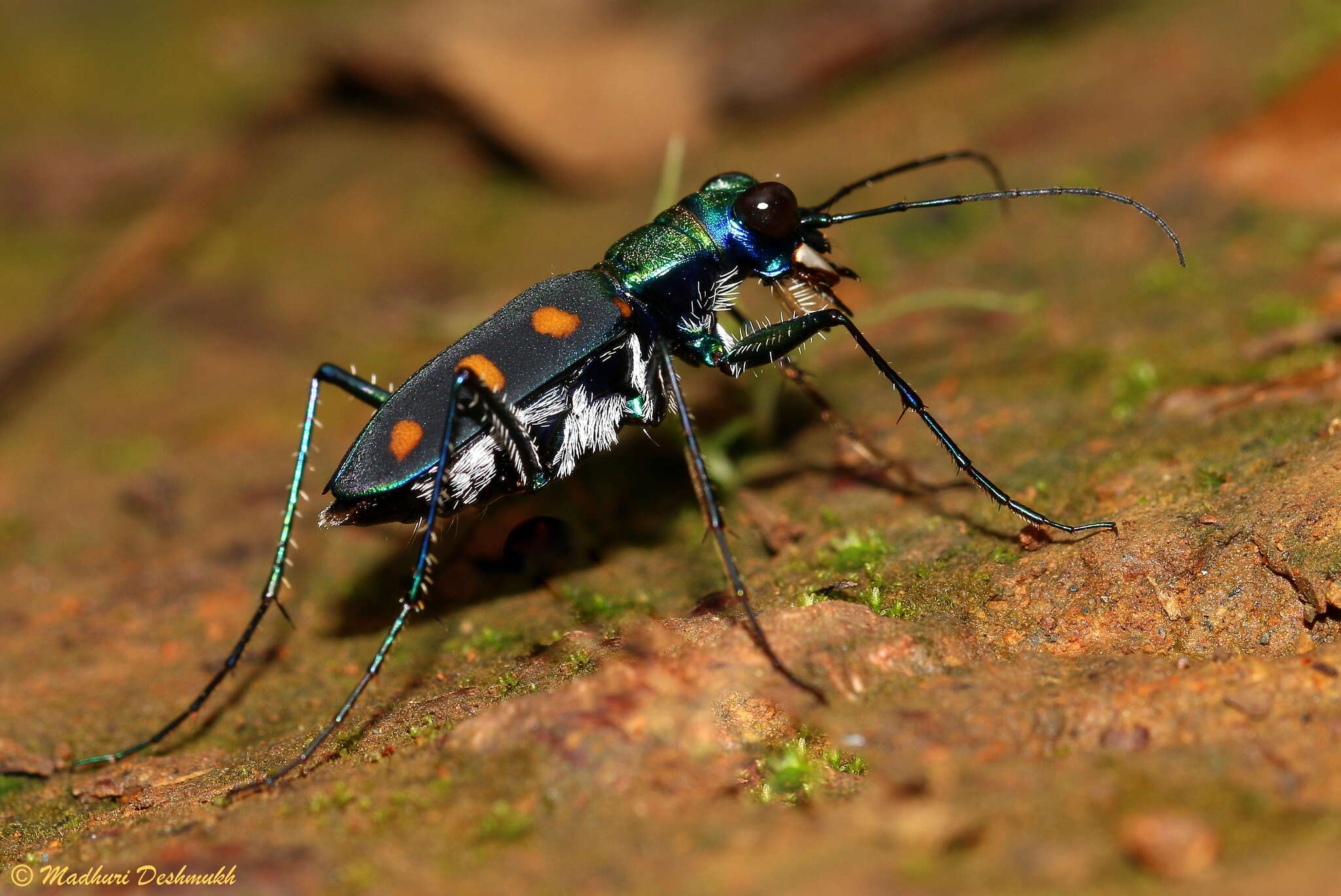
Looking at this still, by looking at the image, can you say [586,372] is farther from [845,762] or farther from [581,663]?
[845,762]

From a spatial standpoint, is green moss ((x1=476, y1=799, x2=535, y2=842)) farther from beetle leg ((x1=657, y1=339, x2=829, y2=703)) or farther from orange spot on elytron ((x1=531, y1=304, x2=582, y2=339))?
orange spot on elytron ((x1=531, y1=304, x2=582, y2=339))

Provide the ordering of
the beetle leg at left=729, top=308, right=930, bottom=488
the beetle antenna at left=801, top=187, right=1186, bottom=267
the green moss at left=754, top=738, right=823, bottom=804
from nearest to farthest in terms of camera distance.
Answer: the green moss at left=754, top=738, right=823, bottom=804 < the beetle antenna at left=801, top=187, right=1186, bottom=267 < the beetle leg at left=729, top=308, right=930, bottom=488

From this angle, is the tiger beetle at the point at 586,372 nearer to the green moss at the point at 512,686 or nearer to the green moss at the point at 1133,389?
the green moss at the point at 512,686

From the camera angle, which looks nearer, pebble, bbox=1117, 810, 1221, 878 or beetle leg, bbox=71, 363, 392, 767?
pebble, bbox=1117, 810, 1221, 878

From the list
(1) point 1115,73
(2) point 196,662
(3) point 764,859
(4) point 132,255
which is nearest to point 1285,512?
(3) point 764,859

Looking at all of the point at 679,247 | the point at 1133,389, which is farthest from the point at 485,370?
the point at 1133,389

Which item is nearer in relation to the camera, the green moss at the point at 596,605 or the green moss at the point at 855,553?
the green moss at the point at 855,553

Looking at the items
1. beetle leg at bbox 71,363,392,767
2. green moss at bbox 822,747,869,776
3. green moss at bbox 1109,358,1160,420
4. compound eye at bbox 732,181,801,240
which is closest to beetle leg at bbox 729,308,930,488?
compound eye at bbox 732,181,801,240

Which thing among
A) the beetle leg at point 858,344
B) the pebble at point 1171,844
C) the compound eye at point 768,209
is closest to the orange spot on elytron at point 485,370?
the beetle leg at point 858,344
